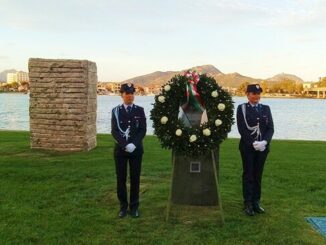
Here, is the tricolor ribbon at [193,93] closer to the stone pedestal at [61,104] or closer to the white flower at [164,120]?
the white flower at [164,120]

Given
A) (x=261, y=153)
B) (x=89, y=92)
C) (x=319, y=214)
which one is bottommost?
(x=319, y=214)

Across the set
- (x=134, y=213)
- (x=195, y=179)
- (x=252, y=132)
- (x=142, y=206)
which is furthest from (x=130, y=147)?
(x=252, y=132)

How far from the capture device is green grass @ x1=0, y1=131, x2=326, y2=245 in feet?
22.8

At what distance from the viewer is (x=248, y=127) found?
801 cm

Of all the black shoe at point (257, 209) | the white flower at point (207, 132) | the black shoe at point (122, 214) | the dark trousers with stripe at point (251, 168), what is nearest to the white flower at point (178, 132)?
the white flower at point (207, 132)

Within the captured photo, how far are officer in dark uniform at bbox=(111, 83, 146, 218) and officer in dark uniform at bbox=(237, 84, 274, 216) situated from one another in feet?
5.53

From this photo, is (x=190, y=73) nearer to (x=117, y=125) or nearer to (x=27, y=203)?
(x=117, y=125)

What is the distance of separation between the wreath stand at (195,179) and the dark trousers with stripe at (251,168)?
47cm

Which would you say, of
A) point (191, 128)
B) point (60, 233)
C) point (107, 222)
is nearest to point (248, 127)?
point (191, 128)

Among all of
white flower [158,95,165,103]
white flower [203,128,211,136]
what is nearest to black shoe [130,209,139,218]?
white flower [203,128,211,136]

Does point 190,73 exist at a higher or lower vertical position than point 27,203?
higher

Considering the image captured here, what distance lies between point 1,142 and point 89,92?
4.81 meters

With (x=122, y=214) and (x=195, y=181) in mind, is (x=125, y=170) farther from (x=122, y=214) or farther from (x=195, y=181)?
(x=195, y=181)

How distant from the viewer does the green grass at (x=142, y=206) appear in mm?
6961
